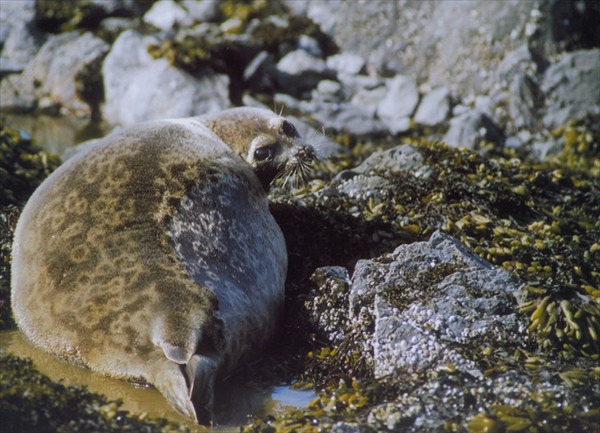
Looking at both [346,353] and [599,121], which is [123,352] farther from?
[599,121]

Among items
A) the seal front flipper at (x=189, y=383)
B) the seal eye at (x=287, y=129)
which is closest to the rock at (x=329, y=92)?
the seal eye at (x=287, y=129)

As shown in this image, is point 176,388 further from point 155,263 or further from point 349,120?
point 349,120

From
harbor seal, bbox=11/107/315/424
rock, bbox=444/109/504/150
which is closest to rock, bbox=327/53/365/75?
rock, bbox=444/109/504/150

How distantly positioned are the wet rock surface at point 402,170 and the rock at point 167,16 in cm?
3

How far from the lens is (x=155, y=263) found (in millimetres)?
4230

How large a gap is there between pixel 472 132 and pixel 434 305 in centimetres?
434

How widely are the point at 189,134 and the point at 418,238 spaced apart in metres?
1.59

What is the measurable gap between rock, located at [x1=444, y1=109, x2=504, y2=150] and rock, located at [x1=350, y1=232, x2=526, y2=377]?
3747 mm

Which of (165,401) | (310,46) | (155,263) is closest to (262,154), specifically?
(155,263)

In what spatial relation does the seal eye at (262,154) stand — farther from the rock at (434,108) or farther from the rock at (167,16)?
the rock at (167,16)

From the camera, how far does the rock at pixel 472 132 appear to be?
8384 millimetres

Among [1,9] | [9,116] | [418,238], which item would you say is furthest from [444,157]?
[1,9]

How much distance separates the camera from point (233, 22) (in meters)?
A: 10.5

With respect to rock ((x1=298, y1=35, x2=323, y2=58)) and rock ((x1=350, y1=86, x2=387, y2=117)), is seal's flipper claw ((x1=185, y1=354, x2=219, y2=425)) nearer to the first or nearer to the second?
rock ((x1=350, y1=86, x2=387, y2=117))
